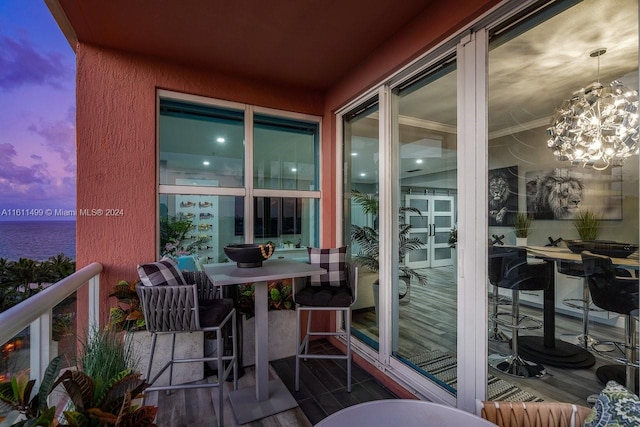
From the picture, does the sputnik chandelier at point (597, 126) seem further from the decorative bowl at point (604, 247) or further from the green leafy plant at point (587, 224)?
the decorative bowl at point (604, 247)

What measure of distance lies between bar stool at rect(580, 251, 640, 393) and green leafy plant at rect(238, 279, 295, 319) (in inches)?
92.9

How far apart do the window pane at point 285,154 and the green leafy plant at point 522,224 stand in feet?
7.13

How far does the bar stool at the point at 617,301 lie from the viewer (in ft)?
4.30

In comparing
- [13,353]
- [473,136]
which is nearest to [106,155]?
[13,353]

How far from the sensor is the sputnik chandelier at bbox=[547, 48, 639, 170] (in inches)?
52.0

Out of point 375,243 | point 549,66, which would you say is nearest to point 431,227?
point 375,243

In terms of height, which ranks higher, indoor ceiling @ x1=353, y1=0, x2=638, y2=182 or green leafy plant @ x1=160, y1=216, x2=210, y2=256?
indoor ceiling @ x1=353, y1=0, x2=638, y2=182

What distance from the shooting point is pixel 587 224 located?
4.68 feet

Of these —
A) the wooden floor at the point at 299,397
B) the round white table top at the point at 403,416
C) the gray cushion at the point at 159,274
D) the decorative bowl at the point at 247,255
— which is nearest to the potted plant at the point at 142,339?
the wooden floor at the point at 299,397

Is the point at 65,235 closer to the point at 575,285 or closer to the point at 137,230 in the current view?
the point at 137,230

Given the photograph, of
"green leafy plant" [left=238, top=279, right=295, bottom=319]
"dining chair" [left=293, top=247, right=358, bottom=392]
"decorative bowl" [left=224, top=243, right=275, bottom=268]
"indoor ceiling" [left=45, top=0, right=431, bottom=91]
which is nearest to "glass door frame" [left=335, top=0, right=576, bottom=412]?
"indoor ceiling" [left=45, top=0, right=431, bottom=91]

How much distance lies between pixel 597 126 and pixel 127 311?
343 cm

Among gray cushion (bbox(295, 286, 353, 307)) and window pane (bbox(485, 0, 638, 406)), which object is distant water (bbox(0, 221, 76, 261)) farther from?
window pane (bbox(485, 0, 638, 406))

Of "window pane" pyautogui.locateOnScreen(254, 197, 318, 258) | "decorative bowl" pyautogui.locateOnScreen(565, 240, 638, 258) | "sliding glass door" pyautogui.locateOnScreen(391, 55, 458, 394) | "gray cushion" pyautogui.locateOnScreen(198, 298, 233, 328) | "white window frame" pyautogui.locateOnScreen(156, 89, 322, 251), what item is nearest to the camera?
"decorative bowl" pyautogui.locateOnScreen(565, 240, 638, 258)
